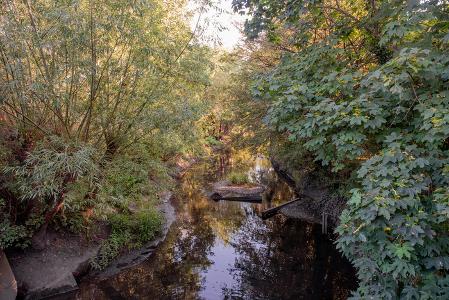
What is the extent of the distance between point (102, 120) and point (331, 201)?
8.61 metres

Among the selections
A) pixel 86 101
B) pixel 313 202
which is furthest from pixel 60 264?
pixel 313 202

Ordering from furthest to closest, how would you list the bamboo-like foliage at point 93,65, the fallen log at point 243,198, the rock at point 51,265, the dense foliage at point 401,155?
1. the fallen log at point 243,198
2. the rock at point 51,265
3. the bamboo-like foliage at point 93,65
4. the dense foliage at point 401,155

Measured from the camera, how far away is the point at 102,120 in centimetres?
960

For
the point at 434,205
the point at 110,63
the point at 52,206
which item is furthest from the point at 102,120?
the point at 434,205

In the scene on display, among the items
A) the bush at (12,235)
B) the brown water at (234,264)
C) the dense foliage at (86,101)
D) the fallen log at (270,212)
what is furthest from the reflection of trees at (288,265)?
the bush at (12,235)

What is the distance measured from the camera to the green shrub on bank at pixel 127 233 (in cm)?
1077

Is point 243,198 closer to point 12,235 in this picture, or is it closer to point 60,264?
point 60,264

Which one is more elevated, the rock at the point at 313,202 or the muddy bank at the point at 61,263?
the rock at the point at 313,202

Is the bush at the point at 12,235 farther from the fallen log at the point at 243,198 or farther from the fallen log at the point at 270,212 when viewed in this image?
the fallen log at the point at 243,198

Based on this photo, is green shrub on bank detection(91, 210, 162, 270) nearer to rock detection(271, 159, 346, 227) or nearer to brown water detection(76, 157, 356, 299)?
brown water detection(76, 157, 356, 299)

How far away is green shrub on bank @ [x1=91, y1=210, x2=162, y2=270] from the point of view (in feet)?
35.3

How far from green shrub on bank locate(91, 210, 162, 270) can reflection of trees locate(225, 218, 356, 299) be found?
11.2 feet

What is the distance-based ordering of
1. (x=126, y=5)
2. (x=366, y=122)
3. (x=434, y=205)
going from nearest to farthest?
(x=434, y=205)
(x=366, y=122)
(x=126, y=5)

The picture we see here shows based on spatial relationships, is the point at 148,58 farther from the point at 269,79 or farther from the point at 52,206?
the point at 52,206
